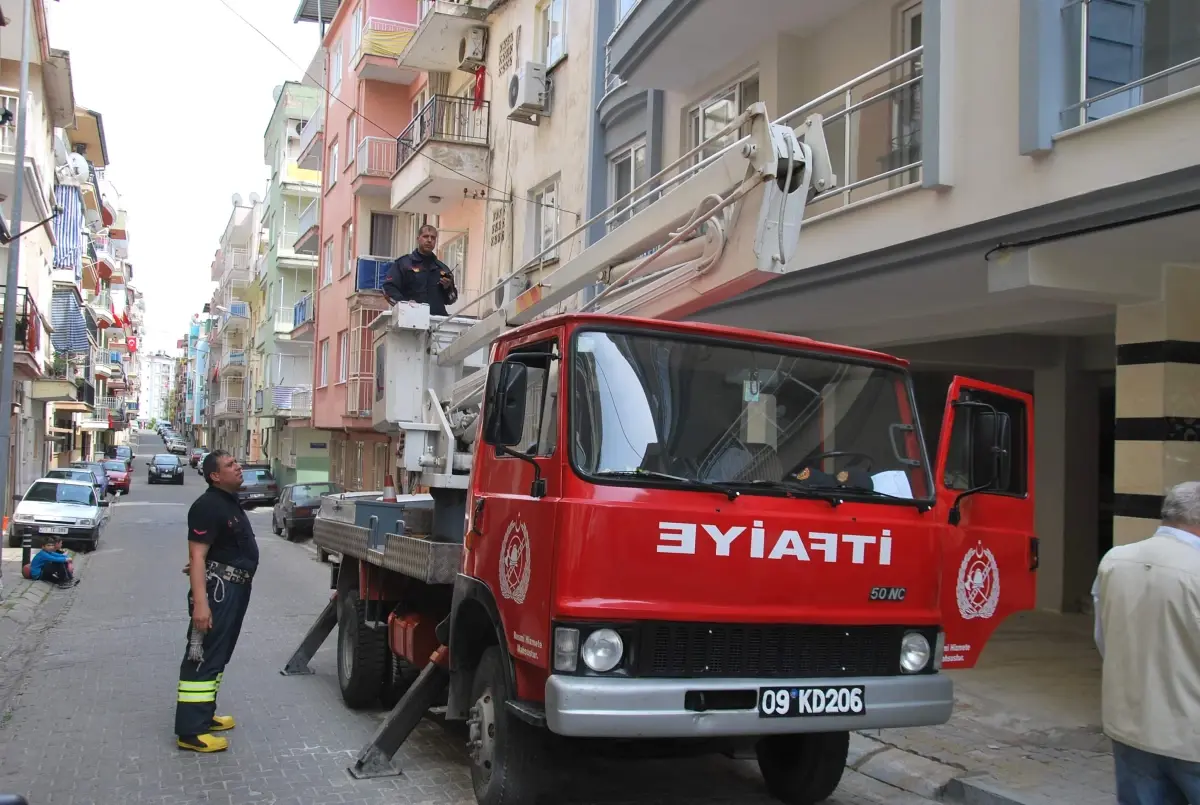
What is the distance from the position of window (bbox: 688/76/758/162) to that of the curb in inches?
258

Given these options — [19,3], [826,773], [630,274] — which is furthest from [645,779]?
[19,3]

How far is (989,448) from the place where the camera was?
16.2 feet

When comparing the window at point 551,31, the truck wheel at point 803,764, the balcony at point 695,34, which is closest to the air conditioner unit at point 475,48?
the window at point 551,31

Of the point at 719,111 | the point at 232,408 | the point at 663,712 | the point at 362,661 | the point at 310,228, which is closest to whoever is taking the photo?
the point at 663,712

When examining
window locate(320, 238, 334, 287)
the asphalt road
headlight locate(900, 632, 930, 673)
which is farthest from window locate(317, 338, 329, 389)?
headlight locate(900, 632, 930, 673)

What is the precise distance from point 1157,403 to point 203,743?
21.3 ft

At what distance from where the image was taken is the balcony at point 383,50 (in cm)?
2670

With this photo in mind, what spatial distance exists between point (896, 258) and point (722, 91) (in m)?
4.75

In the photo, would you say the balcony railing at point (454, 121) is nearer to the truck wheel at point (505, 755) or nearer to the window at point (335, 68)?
the window at point (335, 68)

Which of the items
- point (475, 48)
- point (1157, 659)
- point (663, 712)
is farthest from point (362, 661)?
point (475, 48)

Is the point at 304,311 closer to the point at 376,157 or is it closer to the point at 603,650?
the point at 376,157

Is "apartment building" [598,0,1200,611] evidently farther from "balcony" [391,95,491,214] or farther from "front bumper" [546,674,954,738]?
"balcony" [391,95,491,214]

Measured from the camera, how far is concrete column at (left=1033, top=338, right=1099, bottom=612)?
11617mm

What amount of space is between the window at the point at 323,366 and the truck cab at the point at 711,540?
29778mm
